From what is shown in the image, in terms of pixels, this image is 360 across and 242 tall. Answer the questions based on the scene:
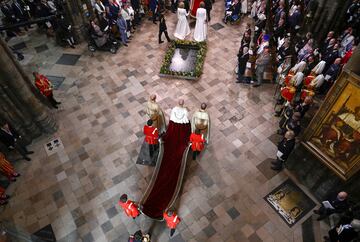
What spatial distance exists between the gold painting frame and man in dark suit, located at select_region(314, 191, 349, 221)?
1.91 feet

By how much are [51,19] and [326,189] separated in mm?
12893

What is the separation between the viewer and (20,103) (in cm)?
841

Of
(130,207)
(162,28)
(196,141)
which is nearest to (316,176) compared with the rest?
(196,141)

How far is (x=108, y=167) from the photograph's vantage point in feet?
27.8

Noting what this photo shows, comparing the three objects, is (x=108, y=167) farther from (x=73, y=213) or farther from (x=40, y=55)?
(x=40, y=55)

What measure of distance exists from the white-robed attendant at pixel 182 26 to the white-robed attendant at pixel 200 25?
0.57m

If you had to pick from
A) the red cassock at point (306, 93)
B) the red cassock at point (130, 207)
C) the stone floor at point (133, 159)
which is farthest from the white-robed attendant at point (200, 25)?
the red cassock at point (130, 207)

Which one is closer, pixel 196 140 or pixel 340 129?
pixel 340 129

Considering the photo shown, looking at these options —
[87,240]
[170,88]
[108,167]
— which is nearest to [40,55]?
[170,88]

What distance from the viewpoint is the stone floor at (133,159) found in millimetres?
7285

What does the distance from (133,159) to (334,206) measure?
5.81m

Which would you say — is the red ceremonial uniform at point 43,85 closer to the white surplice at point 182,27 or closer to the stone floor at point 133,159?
the stone floor at point 133,159

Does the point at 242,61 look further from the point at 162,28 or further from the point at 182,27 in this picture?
the point at 162,28

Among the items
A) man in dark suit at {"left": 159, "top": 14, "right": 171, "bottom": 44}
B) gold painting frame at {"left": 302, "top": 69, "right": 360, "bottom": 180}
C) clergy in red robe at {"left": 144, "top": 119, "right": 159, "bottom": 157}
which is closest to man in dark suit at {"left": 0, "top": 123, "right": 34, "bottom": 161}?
clergy in red robe at {"left": 144, "top": 119, "right": 159, "bottom": 157}
